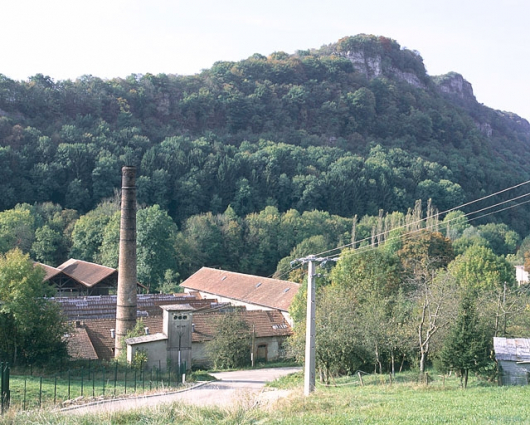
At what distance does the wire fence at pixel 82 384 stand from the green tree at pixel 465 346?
943 centimetres

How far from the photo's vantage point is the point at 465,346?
19.2 m

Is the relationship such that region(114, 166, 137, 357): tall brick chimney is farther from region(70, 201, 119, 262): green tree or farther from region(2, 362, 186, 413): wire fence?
region(70, 201, 119, 262): green tree

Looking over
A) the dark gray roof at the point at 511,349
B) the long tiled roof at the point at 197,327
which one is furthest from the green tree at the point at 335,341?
the long tiled roof at the point at 197,327

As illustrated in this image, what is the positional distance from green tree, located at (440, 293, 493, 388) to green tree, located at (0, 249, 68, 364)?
14.5 meters

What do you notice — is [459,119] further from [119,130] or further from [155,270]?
[155,270]

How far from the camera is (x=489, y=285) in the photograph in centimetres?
3128

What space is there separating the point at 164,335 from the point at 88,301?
40.5ft

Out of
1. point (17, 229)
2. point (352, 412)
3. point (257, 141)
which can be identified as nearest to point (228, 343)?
point (352, 412)

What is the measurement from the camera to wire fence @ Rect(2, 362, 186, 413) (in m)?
16.9

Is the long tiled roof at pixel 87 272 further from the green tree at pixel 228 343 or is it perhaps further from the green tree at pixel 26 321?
the green tree at pixel 26 321

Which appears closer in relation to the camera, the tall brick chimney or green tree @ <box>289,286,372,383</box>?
green tree @ <box>289,286,372,383</box>

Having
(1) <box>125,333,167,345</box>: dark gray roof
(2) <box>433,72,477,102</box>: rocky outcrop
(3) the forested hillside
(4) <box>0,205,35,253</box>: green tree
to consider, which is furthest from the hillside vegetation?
(1) <box>125,333,167,345</box>: dark gray roof

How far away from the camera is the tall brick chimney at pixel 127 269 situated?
90.6 feet

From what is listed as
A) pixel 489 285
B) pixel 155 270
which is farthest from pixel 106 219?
pixel 489 285
